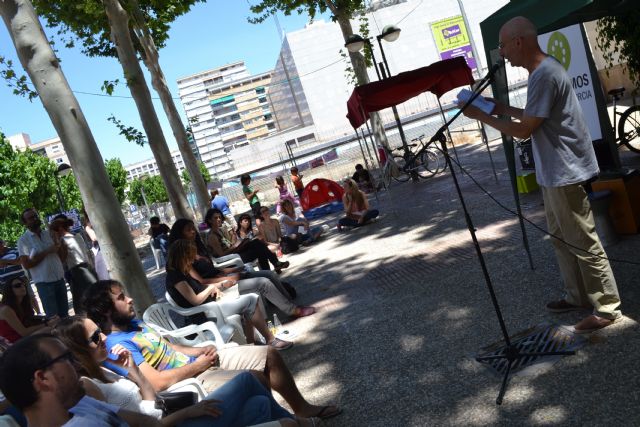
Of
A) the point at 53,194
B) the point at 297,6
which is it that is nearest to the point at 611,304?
the point at 297,6

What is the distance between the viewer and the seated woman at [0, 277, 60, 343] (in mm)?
6094

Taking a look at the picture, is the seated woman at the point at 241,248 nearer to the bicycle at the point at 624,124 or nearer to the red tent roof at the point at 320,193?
the bicycle at the point at 624,124

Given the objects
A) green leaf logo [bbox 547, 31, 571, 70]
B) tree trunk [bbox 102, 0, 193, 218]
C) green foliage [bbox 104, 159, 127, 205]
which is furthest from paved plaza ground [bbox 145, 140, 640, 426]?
green foliage [bbox 104, 159, 127, 205]

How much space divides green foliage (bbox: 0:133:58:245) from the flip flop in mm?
27172

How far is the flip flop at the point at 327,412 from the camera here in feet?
12.7

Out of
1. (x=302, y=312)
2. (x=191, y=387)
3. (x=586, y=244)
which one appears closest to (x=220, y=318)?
(x=302, y=312)

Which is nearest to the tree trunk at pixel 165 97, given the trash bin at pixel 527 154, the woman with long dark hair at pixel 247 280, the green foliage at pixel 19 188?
the woman with long dark hair at pixel 247 280

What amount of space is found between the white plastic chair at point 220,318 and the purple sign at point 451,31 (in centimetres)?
7763

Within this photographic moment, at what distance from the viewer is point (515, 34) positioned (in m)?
3.71

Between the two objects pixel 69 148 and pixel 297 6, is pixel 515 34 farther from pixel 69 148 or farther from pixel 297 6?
pixel 297 6

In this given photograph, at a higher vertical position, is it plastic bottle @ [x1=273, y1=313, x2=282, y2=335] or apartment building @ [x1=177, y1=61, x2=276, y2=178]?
apartment building @ [x1=177, y1=61, x2=276, y2=178]

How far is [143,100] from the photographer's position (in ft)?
39.8

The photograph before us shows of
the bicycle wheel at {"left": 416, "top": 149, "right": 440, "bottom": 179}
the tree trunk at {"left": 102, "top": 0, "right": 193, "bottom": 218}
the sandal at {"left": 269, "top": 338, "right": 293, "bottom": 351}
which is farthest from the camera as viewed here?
the bicycle wheel at {"left": 416, "top": 149, "right": 440, "bottom": 179}

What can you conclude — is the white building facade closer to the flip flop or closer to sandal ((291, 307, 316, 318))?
sandal ((291, 307, 316, 318))
